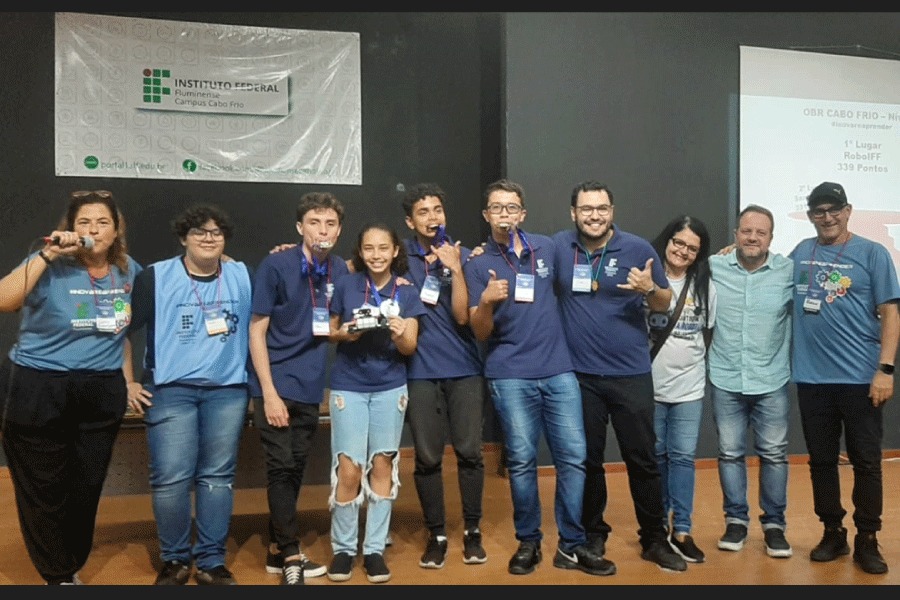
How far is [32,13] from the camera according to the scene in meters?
4.88

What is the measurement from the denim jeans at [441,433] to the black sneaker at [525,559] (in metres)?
0.26

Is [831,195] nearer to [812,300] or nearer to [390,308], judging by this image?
[812,300]

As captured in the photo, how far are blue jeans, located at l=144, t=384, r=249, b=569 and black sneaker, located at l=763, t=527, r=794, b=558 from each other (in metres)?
2.25

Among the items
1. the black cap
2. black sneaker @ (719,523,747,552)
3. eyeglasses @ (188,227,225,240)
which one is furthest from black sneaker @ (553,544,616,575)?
eyeglasses @ (188,227,225,240)

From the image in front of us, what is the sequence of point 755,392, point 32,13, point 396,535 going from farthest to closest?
1. point 32,13
2. point 396,535
3. point 755,392

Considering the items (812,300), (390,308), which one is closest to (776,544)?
(812,300)

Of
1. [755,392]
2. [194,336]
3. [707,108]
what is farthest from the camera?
[707,108]

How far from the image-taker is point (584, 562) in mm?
3105

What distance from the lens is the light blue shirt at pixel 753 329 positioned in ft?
10.8

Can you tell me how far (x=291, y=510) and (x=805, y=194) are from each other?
162 inches

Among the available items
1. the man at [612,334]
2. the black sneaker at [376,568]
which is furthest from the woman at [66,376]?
the man at [612,334]

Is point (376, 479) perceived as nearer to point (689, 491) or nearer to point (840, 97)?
point (689, 491)

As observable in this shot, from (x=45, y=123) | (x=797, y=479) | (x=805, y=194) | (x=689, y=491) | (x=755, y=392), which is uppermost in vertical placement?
(x=45, y=123)

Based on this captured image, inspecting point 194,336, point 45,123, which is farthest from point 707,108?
point 45,123
